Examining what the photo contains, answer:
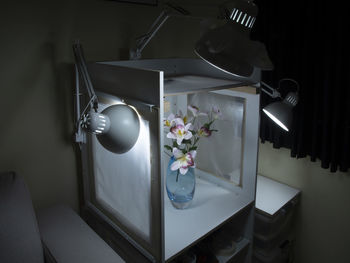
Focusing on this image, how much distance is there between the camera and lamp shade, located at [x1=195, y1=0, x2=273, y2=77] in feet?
3.04

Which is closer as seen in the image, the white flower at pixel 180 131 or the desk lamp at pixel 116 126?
the desk lamp at pixel 116 126

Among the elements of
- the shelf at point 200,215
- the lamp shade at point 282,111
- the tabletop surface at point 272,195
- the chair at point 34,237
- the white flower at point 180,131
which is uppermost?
the lamp shade at point 282,111

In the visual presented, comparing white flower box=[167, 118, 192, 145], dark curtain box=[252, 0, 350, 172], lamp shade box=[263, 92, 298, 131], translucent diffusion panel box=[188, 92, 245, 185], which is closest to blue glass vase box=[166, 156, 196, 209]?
white flower box=[167, 118, 192, 145]

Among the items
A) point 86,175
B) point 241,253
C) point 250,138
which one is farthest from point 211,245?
point 86,175

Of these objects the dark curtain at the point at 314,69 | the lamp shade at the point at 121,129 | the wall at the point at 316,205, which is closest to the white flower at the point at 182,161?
the lamp shade at the point at 121,129

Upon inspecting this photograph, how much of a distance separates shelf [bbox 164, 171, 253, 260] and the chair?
234mm

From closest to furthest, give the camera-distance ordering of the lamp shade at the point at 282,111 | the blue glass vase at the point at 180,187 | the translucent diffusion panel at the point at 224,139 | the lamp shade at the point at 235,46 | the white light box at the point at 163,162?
the lamp shade at the point at 235,46, the white light box at the point at 163,162, the lamp shade at the point at 282,111, the blue glass vase at the point at 180,187, the translucent diffusion panel at the point at 224,139

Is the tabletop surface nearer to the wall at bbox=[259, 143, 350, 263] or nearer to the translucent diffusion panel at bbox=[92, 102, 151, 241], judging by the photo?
the wall at bbox=[259, 143, 350, 263]

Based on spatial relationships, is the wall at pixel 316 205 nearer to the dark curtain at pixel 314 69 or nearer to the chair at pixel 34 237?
the dark curtain at pixel 314 69

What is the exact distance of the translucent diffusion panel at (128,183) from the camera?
1.08m

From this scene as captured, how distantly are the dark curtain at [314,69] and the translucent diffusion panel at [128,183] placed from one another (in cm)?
111

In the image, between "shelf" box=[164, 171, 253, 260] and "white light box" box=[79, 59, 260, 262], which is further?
"shelf" box=[164, 171, 253, 260]

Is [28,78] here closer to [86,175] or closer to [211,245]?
[86,175]

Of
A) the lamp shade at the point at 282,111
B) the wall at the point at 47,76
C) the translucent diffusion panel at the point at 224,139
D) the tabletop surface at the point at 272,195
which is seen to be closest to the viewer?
the wall at the point at 47,76
